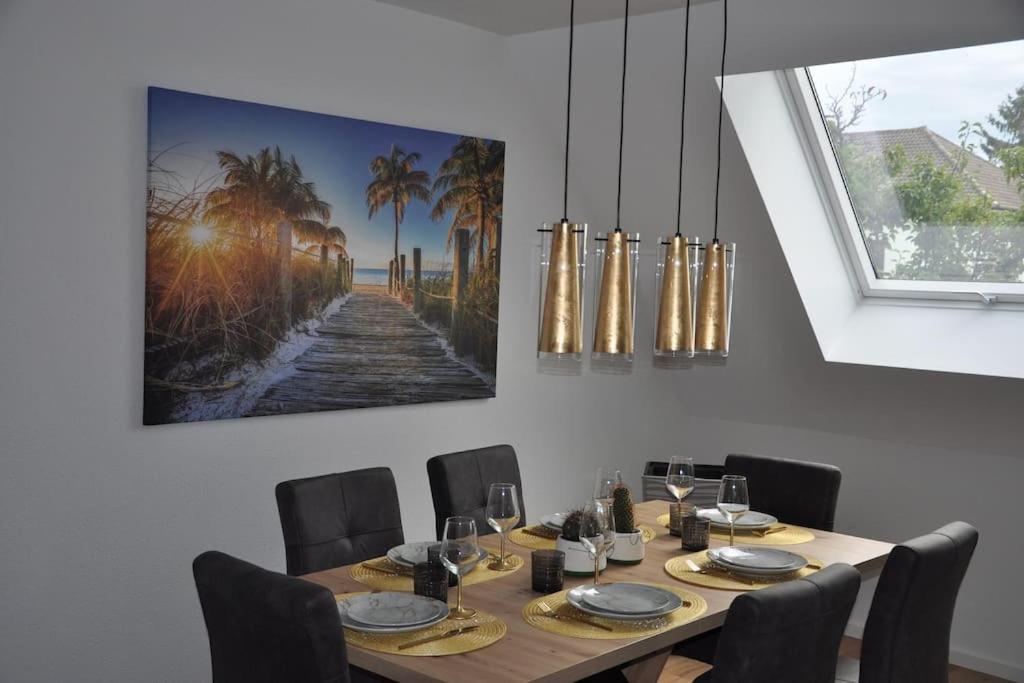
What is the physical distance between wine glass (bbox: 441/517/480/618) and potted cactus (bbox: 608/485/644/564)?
649mm

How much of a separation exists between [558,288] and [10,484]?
185 centimetres

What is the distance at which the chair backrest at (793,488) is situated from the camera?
3740 mm

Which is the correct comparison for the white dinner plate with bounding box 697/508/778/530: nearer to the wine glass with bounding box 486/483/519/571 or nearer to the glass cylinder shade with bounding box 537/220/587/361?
the wine glass with bounding box 486/483/519/571

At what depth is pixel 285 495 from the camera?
3.01 metres

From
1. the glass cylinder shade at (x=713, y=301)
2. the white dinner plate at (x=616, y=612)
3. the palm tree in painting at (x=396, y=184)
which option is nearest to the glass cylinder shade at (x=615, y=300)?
the glass cylinder shade at (x=713, y=301)

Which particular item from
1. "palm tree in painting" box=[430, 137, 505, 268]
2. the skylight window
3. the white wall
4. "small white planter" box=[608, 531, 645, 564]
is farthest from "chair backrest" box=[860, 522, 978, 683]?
"palm tree in painting" box=[430, 137, 505, 268]

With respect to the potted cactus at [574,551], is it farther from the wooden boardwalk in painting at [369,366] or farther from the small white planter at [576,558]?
the wooden boardwalk in painting at [369,366]

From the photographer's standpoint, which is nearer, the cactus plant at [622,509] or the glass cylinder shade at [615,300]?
the glass cylinder shade at [615,300]

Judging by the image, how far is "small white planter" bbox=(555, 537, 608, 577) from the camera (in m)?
2.81

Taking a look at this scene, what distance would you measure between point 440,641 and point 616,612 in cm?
45

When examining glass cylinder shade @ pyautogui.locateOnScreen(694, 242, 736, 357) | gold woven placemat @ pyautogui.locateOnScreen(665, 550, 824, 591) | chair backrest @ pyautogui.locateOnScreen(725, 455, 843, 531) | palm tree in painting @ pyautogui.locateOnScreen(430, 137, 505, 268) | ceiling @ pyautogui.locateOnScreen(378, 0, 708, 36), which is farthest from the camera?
palm tree in painting @ pyautogui.locateOnScreen(430, 137, 505, 268)

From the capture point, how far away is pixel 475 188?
4.61m

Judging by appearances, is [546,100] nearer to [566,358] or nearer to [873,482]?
[566,358]

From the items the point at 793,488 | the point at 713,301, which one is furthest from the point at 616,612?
the point at 793,488
